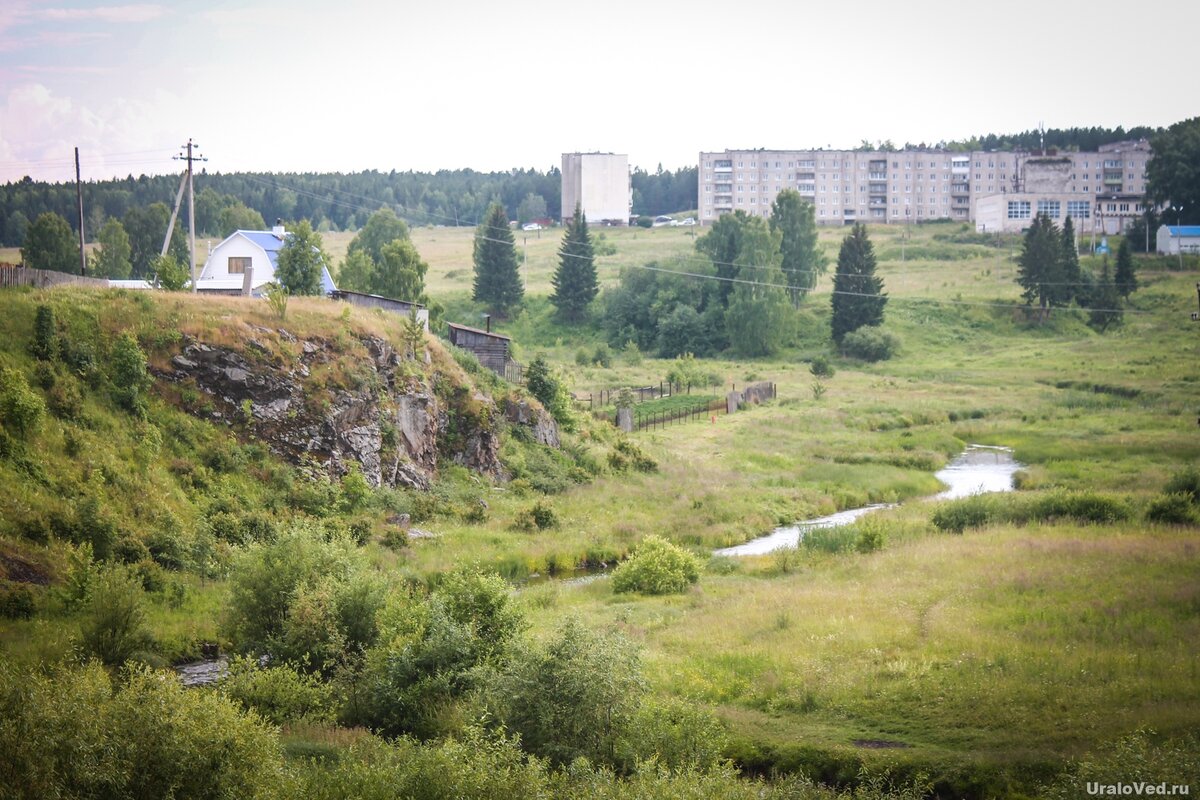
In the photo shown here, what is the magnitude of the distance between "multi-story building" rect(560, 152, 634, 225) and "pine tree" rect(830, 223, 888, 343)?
211ft

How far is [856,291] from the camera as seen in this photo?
93.8m

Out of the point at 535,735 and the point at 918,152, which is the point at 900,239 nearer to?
the point at 918,152

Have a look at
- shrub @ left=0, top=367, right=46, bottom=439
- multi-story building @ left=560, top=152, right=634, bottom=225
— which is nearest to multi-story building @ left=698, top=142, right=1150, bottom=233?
multi-story building @ left=560, top=152, right=634, bottom=225

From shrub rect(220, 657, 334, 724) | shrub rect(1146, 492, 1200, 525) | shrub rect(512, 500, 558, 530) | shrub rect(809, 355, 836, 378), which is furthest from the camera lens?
shrub rect(809, 355, 836, 378)

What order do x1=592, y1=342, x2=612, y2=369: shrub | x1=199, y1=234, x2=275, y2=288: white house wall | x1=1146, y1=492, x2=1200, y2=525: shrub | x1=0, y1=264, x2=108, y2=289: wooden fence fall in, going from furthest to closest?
x1=592, y1=342, x2=612, y2=369: shrub → x1=199, y1=234, x2=275, y2=288: white house wall → x1=0, y1=264, x2=108, y2=289: wooden fence → x1=1146, y1=492, x2=1200, y2=525: shrub

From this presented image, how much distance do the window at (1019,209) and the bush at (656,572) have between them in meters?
117

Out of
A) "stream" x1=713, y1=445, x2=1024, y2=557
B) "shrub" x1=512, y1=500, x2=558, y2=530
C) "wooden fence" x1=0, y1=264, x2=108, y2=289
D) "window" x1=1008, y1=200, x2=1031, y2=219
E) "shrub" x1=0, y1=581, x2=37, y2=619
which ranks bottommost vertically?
"stream" x1=713, y1=445, x2=1024, y2=557

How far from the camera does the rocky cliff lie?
39312mm

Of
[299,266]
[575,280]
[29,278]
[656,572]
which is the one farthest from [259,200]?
[656,572]

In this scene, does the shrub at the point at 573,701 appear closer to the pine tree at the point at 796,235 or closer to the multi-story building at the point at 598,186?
the pine tree at the point at 796,235

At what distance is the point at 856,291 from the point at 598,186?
234ft

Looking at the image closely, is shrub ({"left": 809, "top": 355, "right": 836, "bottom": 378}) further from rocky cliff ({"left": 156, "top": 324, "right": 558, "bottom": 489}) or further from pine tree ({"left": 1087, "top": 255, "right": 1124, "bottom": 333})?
rocky cliff ({"left": 156, "top": 324, "right": 558, "bottom": 489})

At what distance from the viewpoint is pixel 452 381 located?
48719 mm

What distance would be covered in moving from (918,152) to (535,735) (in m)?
149
